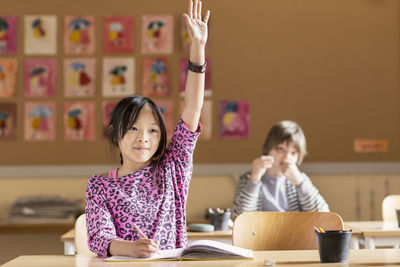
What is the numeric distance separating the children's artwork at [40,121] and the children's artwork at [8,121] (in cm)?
7

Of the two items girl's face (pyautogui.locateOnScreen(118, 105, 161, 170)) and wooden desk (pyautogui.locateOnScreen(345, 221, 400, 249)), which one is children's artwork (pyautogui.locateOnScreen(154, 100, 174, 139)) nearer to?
wooden desk (pyautogui.locateOnScreen(345, 221, 400, 249))

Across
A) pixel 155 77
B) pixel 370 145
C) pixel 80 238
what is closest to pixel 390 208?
pixel 370 145

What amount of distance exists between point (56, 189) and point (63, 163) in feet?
0.57

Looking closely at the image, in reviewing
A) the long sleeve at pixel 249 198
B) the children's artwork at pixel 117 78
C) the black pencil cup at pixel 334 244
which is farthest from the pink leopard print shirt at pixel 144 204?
the children's artwork at pixel 117 78

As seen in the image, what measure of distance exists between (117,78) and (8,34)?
0.78 meters

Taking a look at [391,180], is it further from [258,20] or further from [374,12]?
[258,20]

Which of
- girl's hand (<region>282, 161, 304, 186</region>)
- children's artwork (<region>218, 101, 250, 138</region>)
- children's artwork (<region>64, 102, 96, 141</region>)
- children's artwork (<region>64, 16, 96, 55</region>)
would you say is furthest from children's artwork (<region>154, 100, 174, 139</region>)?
girl's hand (<region>282, 161, 304, 186</region>)

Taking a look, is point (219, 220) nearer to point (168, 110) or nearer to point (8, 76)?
point (168, 110)

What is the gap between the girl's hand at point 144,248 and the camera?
1427 mm

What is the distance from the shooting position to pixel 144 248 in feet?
4.71

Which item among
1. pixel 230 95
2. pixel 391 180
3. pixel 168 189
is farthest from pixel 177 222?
pixel 391 180

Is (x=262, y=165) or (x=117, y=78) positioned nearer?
(x=262, y=165)

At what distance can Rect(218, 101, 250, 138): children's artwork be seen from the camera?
13.0 ft

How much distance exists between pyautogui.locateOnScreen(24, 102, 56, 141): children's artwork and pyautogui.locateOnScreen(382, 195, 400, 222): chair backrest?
2.14 metres
